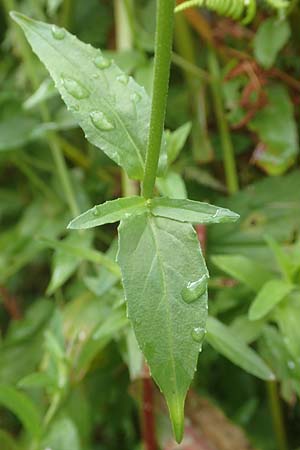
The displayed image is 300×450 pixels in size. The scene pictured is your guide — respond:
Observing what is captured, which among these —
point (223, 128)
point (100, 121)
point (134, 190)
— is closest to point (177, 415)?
point (100, 121)

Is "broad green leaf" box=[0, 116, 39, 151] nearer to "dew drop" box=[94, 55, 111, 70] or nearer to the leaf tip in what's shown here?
"dew drop" box=[94, 55, 111, 70]

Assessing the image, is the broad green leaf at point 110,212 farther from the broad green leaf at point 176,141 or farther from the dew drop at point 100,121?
the broad green leaf at point 176,141

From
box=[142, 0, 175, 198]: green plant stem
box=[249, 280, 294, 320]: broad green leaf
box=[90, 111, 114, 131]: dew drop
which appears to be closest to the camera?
box=[142, 0, 175, 198]: green plant stem

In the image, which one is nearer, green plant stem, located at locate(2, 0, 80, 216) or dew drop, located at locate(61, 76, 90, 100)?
dew drop, located at locate(61, 76, 90, 100)

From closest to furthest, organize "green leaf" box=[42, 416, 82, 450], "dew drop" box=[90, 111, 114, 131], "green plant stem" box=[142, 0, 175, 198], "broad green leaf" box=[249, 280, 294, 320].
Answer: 1. "green plant stem" box=[142, 0, 175, 198]
2. "dew drop" box=[90, 111, 114, 131]
3. "broad green leaf" box=[249, 280, 294, 320]
4. "green leaf" box=[42, 416, 82, 450]

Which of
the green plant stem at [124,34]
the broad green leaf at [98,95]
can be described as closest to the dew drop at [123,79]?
the broad green leaf at [98,95]

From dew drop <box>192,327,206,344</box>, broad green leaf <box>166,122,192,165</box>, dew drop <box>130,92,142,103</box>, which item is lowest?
broad green leaf <box>166,122,192,165</box>

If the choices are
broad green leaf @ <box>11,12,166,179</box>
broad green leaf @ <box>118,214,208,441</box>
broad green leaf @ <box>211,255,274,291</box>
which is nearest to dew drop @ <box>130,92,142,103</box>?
broad green leaf @ <box>11,12,166,179</box>
